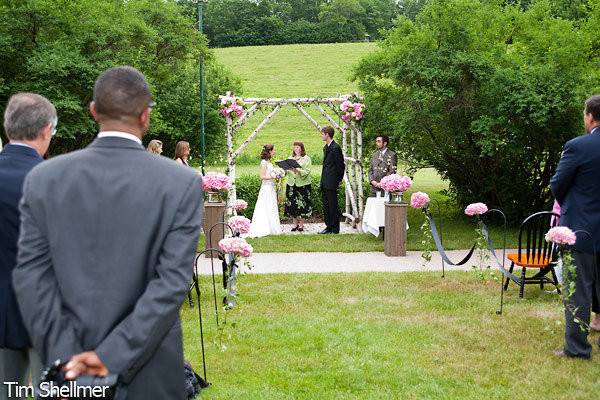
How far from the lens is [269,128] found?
4772cm

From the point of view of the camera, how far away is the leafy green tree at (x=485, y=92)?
13844 mm

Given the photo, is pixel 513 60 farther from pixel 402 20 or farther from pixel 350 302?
pixel 350 302

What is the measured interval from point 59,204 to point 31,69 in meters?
11.6

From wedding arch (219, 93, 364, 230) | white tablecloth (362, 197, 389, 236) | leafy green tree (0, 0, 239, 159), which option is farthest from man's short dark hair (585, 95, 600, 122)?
wedding arch (219, 93, 364, 230)

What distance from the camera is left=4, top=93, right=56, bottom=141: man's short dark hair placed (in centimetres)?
402

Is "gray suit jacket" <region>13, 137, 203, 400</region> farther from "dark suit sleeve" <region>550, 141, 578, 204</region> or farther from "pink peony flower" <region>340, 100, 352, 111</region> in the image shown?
"pink peony flower" <region>340, 100, 352, 111</region>

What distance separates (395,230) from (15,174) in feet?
31.0

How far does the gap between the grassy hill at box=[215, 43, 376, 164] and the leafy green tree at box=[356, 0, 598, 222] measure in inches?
707

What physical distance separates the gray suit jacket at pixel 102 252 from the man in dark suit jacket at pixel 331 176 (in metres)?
12.7

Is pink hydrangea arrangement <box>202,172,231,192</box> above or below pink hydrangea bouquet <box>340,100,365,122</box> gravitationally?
below

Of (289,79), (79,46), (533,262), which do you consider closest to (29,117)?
(533,262)

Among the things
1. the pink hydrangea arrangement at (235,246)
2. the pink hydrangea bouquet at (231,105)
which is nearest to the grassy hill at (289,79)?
the pink hydrangea bouquet at (231,105)

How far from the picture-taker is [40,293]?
9.48 ft

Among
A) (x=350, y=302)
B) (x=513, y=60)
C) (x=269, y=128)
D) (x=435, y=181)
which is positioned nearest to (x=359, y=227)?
(x=513, y=60)
